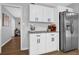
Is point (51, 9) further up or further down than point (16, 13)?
further up

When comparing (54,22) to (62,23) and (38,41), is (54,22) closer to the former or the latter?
(62,23)

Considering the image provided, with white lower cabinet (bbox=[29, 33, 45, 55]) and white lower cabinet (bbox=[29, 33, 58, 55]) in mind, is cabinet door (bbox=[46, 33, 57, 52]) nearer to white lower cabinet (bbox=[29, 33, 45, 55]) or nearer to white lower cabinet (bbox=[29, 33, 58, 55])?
white lower cabinet (bbox=[29, 33, 58, 55])

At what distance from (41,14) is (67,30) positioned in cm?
85

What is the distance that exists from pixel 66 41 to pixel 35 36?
92 centimetres

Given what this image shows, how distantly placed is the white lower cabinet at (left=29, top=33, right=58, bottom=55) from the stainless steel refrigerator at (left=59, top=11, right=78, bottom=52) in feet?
0.64

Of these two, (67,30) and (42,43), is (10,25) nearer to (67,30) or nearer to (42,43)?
(42,43)

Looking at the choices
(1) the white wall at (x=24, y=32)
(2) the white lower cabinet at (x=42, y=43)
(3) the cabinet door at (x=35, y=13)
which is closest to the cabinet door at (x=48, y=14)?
(3) the cabinet door at (x=35, y=13)

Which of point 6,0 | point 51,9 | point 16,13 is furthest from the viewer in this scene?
point 51,9

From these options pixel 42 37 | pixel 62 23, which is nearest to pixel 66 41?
pixel 62 23

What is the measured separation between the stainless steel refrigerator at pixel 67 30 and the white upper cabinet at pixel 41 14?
0.30m

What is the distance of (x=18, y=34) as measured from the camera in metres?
2.09

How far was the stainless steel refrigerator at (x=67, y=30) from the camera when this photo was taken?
246 centimetres

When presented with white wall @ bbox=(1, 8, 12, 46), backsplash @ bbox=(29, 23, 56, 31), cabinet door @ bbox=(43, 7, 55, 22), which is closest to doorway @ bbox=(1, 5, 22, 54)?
white wall @ bbox=(1, 8, 12, 46)

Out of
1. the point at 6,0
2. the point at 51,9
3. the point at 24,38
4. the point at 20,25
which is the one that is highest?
the point at 51,9
